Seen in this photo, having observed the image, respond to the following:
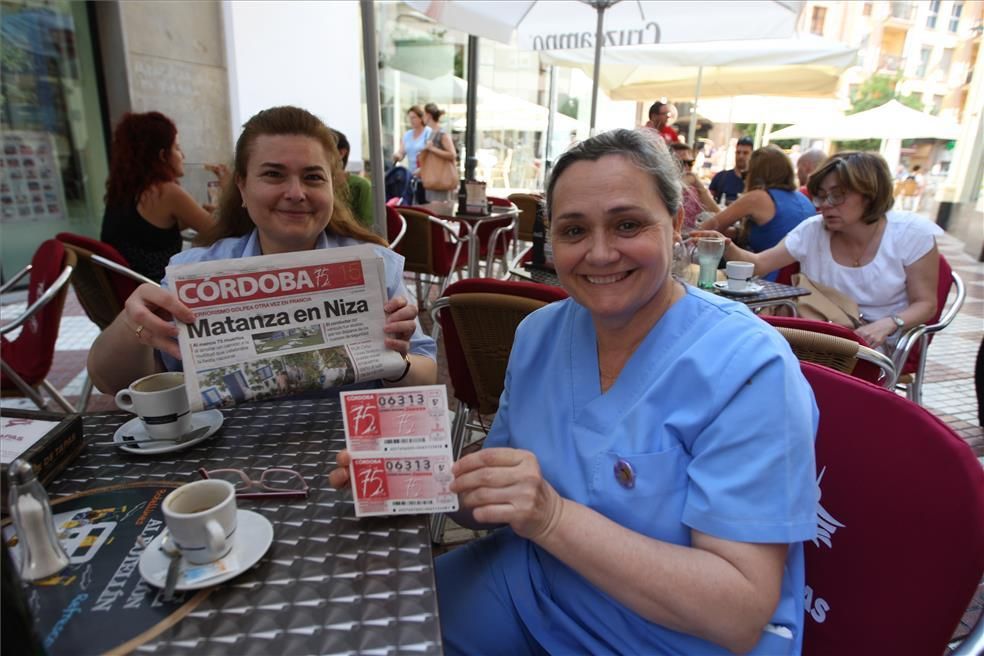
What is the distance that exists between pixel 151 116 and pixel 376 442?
3.28 meters

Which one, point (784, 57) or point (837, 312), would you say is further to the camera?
point (784, 57)

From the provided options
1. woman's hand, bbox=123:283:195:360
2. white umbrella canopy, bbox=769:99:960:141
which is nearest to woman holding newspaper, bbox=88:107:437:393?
woman's hand, bbox=123:283:195:360

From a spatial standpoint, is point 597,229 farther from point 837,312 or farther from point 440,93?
→ point 440,93

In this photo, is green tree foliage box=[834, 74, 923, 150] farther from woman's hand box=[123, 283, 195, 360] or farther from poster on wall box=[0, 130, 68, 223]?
woman's hand box=[123, 283, 195, 360]

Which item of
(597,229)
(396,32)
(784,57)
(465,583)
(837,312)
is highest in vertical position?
(396,32)

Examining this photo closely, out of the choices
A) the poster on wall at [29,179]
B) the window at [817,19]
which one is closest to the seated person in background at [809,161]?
the poster on wall at [29,179]

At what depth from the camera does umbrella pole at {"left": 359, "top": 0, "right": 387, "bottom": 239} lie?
1774mm

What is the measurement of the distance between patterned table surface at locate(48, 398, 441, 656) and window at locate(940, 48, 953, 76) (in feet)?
135

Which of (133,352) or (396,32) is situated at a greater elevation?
(396,32)

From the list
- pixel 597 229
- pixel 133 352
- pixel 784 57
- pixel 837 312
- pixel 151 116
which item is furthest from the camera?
pixel 784 57

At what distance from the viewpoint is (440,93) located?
10.6 meters

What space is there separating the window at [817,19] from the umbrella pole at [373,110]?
3507cm

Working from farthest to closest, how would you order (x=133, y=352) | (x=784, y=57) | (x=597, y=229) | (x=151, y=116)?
1. (x=784, y=57)
2. (x=151, y=116)
3. (x=133, y=352)
4. (x=597, y=229)

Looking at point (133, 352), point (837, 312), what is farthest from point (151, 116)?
point (837, 312)
